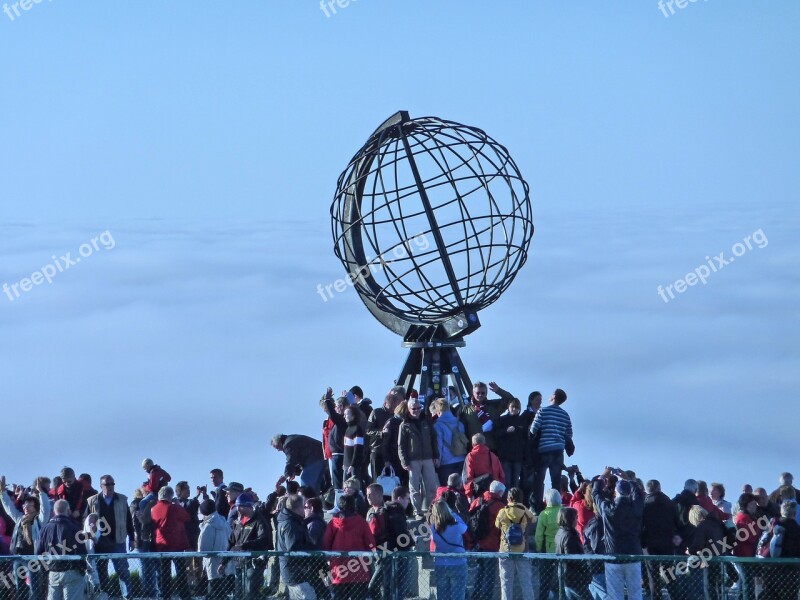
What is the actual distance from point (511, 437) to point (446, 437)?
0.88 m

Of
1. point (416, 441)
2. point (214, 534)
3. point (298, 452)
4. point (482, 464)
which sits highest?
point (298, 452)

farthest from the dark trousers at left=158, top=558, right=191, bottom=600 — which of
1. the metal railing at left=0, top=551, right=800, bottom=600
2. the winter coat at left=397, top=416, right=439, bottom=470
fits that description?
the winter coat at left=397, top=416, right=439, bottom=470

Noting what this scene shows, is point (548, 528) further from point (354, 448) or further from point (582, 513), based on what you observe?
point (354, 448)

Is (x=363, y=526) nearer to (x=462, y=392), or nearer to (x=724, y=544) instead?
(x=724, y=544)

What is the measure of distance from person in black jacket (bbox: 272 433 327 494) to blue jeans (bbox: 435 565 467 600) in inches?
219

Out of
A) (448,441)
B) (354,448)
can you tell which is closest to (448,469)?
(448,441)

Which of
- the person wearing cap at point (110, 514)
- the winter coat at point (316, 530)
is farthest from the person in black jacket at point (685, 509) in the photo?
the person wearing cap at point (110, 514)

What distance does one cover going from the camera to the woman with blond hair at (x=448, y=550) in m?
16.4

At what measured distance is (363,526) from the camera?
1692 cm

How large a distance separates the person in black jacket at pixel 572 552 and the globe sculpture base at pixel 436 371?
20.8 feet

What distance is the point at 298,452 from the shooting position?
2194cm

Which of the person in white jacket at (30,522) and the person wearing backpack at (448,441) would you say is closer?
the person in white jacket at (30,522)

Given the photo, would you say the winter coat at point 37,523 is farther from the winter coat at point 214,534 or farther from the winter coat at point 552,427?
the winter coat at point 552,427

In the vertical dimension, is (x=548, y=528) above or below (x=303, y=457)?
below
